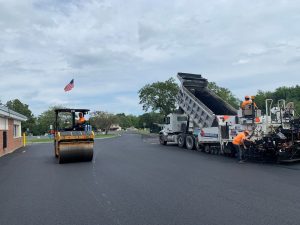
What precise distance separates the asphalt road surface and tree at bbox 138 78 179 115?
39117 mm

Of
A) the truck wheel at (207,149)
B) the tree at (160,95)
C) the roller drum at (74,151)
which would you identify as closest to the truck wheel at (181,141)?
the truck wheel at (207,149)

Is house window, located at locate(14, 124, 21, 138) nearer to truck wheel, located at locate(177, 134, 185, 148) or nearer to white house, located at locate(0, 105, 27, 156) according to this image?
white house, located at locate(0, 105, 27, 156)

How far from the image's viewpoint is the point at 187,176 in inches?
399

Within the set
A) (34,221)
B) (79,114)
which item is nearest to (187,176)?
(34,221)

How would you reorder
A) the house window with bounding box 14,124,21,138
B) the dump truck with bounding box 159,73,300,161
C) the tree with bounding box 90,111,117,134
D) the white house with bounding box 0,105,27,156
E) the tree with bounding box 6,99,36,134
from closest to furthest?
the dump truck with bounding box 159,73,300,161 < the white house with bounding box 0,105,27,156 < the house window with bounding box 14,124,21,138 < the tree with bounding box 90,111,117,134 < the tree with bounding box 6,99,36,134

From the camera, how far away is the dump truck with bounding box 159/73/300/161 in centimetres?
1314

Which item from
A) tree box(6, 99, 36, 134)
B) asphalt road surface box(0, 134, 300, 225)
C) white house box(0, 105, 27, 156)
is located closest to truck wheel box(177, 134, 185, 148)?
asphalt road surface box(0, 134, 300, 225)

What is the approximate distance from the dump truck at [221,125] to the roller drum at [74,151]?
22.1 feet

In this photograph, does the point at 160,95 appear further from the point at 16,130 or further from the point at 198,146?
the point at 198,146

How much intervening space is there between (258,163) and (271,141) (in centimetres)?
102

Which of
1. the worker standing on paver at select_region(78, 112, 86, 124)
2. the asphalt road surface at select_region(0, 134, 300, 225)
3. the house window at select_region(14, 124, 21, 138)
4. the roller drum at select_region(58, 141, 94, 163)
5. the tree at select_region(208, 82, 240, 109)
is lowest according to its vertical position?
the asphalt road surface at select_region(0, 134, 300, 225)

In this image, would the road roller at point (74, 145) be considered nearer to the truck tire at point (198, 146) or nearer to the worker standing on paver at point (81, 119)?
the worker standing on paver at point (81, 119)

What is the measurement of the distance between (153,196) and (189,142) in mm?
14256

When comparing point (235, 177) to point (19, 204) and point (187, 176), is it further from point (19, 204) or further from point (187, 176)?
point (19, 204)
